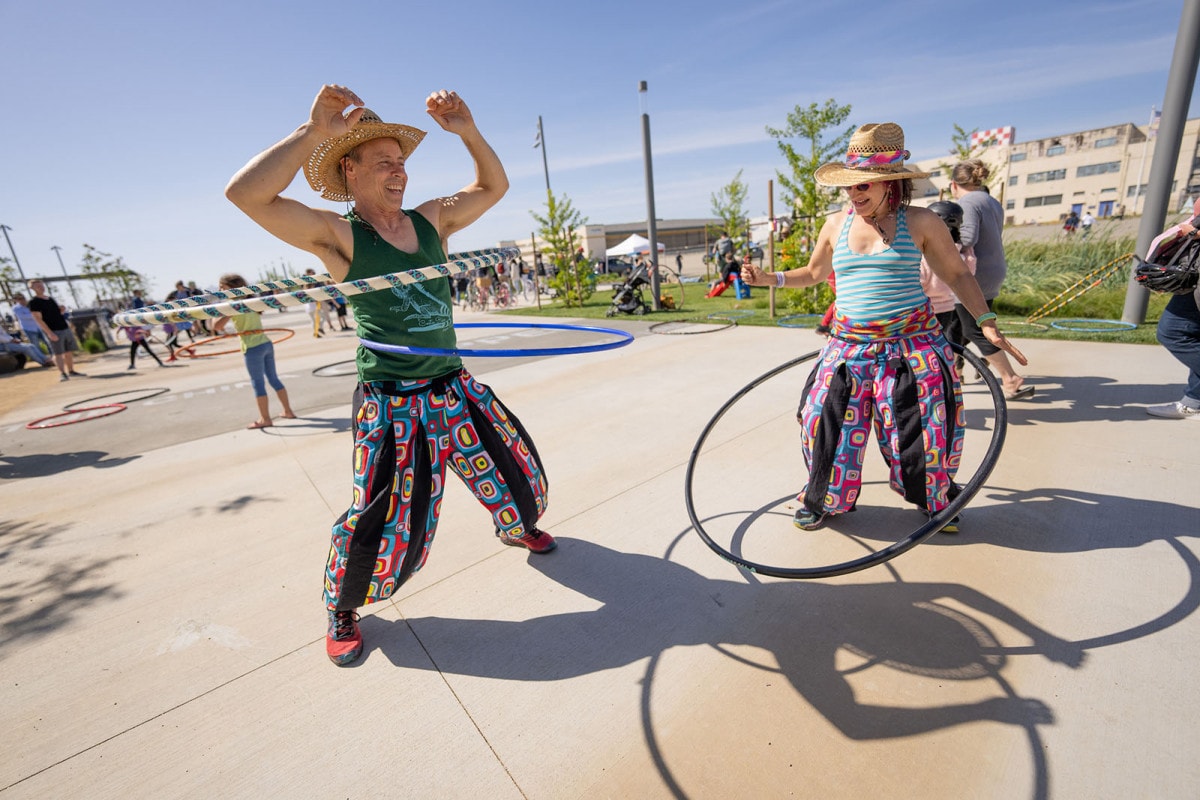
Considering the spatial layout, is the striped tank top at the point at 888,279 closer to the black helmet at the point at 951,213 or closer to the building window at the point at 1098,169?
the black helmet at the point at 951,213

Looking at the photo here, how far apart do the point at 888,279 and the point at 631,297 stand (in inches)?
473

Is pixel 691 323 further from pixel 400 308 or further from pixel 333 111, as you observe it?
pixel 333 111

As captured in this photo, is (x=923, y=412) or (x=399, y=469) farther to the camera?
(x=923, y=412)

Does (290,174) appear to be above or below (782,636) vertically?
above

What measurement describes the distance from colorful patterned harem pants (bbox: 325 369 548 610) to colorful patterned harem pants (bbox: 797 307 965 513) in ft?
5.81

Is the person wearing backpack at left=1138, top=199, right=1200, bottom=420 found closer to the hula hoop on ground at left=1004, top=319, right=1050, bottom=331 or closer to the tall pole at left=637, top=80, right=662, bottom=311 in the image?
the hula hoop on ground at left=1004, top=319, right=1050, bottom=331

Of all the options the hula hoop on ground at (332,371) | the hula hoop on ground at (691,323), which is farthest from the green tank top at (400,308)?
the hula hoop on ground at (332,371)

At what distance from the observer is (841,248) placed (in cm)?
282

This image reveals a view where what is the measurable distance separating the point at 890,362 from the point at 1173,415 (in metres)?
3.52

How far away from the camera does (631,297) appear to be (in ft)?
47.4

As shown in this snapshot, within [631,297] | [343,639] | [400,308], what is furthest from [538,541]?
[631,297]

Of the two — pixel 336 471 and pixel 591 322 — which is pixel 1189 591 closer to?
pixel 336 471

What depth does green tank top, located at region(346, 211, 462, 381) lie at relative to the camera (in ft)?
7.54

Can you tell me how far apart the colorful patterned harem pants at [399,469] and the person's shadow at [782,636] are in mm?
449
